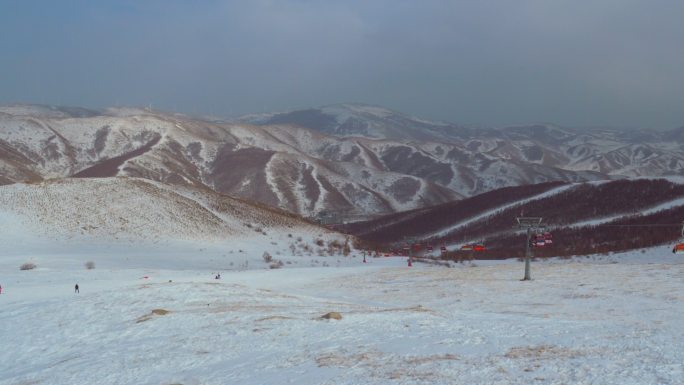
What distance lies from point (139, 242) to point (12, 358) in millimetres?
45546

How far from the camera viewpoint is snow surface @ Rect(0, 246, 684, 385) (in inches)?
469

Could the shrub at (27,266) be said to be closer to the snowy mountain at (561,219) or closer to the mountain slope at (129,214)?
the mountain slope at (129,214)

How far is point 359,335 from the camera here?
1611 centimetres

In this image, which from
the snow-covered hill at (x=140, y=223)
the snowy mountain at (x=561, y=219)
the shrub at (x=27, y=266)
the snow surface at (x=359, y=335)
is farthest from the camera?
the snowy mountain at (x=561, y=219)

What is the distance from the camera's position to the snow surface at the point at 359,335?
1191 cm

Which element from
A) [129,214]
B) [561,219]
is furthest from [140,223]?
[561,219]

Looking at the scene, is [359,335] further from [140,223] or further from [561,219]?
[561,219]

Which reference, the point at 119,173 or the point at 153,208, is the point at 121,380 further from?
the point at 119,173

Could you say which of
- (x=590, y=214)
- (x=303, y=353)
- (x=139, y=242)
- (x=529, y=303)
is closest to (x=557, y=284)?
(x=529, y=303)

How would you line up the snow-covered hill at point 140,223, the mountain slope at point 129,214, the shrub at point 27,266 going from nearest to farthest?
the shrub at point 27,266 → the snow-covered hill at point 140,223 → the mountain slope at point 129,214

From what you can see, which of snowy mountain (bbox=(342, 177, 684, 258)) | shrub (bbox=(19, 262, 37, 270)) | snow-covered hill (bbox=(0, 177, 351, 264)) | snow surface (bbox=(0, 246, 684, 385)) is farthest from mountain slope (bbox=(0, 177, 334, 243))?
snow surface (bbox=(0, 246, 684, 385))

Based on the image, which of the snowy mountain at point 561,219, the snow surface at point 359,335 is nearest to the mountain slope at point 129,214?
the snowy mountain at point 561,219

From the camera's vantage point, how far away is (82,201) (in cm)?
7131

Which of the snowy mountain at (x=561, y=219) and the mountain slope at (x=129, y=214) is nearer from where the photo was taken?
the mountain slope at (x=129, y=214)
